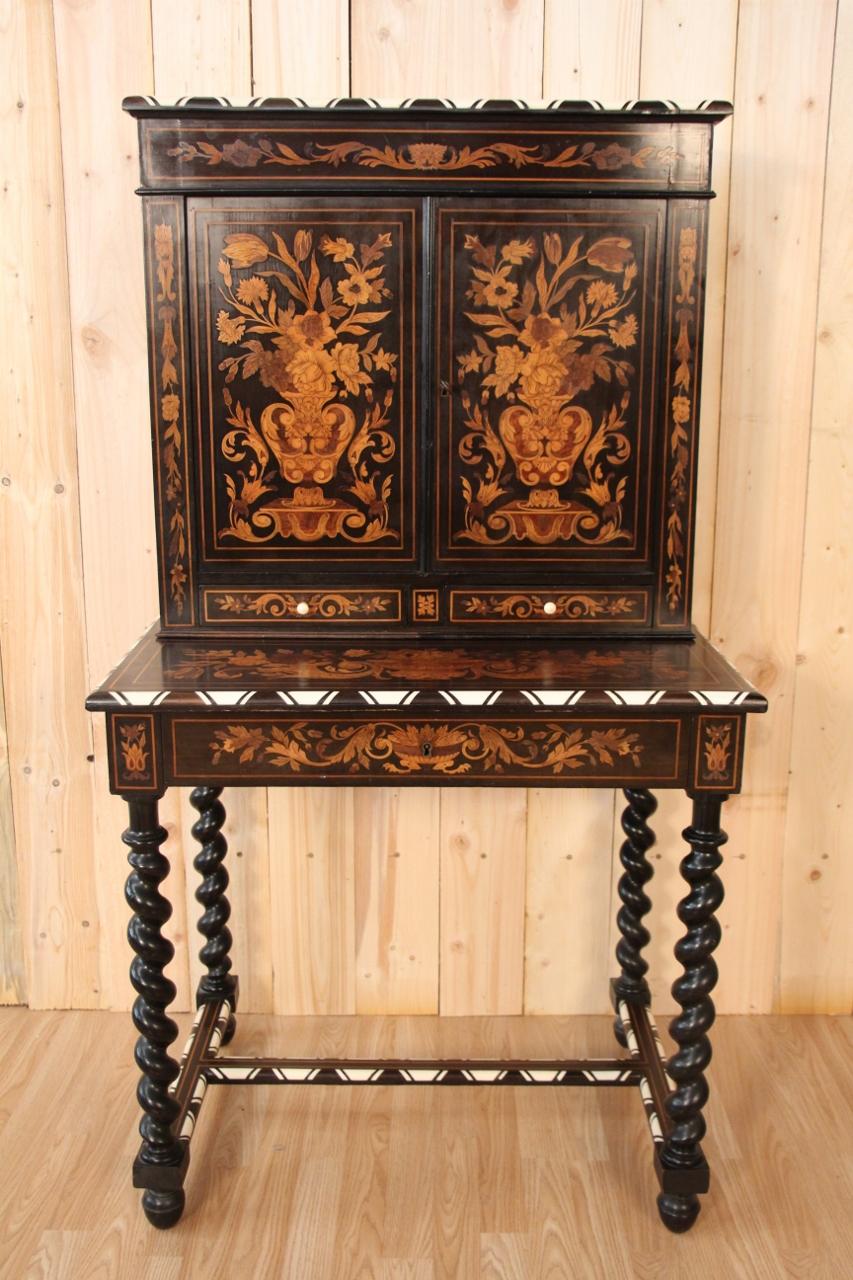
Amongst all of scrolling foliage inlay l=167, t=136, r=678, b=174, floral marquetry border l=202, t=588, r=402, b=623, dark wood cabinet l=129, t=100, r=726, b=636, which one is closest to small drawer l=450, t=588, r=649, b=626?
dark wood cabinet l=129, t=100, r=726, b=636

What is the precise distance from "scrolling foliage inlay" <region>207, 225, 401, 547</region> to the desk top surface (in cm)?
21

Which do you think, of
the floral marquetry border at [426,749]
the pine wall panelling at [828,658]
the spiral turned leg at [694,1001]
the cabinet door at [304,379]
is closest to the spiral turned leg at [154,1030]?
the floral marquetry border at [426,749]

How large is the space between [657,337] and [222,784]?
106cm

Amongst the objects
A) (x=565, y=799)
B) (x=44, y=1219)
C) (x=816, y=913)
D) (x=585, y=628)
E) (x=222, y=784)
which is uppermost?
(x=585, y=628)

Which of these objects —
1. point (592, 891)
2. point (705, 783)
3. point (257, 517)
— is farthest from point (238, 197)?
point (592, 891)

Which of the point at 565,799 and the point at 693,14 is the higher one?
the point at 693,14

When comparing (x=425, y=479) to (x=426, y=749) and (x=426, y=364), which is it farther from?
(x=426, y=749)

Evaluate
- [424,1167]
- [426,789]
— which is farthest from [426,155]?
[424,1167]

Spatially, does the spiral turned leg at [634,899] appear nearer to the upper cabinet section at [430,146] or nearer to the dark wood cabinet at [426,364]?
the dark wood cabinet at [426,364]

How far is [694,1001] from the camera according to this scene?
2.13 metres

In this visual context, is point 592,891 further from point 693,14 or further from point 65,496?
point 693,14

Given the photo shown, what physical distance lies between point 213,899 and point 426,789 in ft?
1.69

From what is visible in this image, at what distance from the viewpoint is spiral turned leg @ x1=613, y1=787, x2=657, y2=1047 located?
2590 millimetres

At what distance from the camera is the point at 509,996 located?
2838 mm
